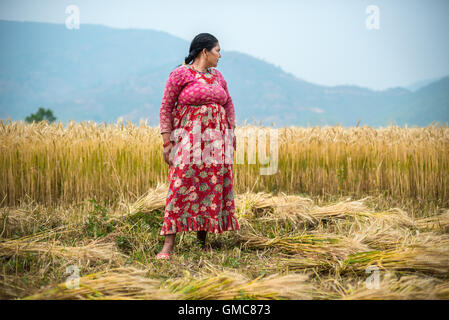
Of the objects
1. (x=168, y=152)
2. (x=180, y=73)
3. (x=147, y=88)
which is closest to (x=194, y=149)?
(x=168, y=152)

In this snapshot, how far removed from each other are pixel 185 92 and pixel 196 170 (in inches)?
21.2

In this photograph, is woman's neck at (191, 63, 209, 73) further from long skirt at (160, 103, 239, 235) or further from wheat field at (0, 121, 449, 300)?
wheat field at (0, 121, 449, 300)

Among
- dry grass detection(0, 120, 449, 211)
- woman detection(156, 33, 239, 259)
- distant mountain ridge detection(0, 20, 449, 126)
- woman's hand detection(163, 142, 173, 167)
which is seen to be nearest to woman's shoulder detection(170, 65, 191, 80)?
woman detection(156, 33, 239, 259)

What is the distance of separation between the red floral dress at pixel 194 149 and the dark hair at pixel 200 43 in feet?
0.33

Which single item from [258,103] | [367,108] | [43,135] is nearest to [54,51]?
[258,103]

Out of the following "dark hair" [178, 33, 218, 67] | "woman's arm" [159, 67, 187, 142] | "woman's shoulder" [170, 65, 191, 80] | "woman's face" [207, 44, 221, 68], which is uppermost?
"dark hair" [178, 33, 218, 67]

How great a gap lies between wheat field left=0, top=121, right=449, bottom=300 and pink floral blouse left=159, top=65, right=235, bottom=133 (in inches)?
38.4

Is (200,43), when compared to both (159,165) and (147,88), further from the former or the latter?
(147,88)

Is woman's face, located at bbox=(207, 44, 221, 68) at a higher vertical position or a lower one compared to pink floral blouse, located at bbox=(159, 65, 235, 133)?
higher

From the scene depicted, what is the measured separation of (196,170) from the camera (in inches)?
103

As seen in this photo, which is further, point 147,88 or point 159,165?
point 147,88

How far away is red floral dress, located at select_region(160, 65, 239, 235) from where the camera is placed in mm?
2584

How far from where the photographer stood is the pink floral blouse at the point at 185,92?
8.41ft
